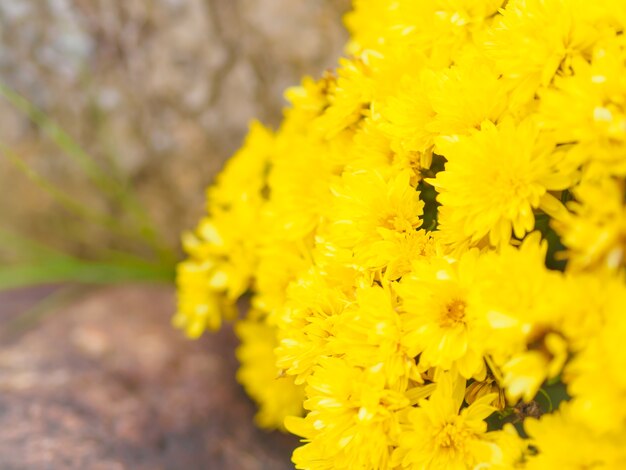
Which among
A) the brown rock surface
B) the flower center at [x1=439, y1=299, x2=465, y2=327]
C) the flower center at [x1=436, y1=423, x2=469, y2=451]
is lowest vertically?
the brown rock surface

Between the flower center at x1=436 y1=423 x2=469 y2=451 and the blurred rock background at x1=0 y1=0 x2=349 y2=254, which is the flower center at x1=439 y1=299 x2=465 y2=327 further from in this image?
the blurred rock background at x1=0 y1=0 x2=349 y2=254

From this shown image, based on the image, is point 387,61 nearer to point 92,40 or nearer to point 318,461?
point 318,461

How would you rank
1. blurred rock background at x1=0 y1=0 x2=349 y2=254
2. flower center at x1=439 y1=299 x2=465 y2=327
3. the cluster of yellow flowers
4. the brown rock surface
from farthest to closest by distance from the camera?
1. blurred rock background at x1=0 y1=0 x2=349 y2=254
2. the brown rock surface
3. flower center at x1=439 y1=299 x2=465 y2=327
4. the cluster of yellow flowers

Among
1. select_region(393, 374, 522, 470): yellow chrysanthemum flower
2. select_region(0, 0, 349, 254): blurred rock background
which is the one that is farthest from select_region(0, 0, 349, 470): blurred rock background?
select_region(393, 374, 522, 470): yellow chrysanthemum flower

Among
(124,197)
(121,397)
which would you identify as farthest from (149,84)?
(121,397)

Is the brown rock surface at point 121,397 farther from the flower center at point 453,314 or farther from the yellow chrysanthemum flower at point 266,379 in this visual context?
the flower center at point 453,314

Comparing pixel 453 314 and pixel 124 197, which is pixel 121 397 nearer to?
pixel 124 197

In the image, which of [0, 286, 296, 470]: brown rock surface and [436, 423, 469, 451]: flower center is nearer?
[436, 423, 469, 451]: flower center
